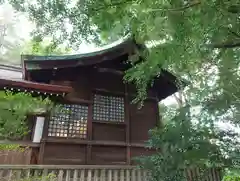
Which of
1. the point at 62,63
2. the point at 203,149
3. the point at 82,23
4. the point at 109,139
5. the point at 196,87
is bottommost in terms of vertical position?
the point at 203,149

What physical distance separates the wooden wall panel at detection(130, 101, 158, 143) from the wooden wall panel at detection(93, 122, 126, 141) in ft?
1.16

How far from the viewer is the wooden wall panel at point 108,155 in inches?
253

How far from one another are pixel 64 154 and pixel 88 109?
145 cm

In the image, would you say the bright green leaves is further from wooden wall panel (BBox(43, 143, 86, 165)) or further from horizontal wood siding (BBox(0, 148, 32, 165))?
wooden wall panel (BBox(43, 143, 86, 165))

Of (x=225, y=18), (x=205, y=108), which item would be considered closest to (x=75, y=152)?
(x=205, y=108)

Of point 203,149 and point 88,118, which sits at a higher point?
point 88,118

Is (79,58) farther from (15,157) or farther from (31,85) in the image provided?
(15,157)

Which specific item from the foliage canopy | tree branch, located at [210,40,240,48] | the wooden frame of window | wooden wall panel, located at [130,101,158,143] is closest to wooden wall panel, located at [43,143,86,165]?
the wooden frame of window

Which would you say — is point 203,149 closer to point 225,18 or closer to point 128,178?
point 128,178

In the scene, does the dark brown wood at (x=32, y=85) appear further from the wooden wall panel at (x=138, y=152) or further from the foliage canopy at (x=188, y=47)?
the wooden wall panel at (x=138, y=152)

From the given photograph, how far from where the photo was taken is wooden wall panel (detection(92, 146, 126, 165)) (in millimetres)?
6426

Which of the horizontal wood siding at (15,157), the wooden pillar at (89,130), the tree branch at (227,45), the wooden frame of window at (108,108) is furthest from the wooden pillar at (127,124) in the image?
the tree branch at (227,45)

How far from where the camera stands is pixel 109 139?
22.1ft

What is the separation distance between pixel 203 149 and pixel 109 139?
2.73 meters
